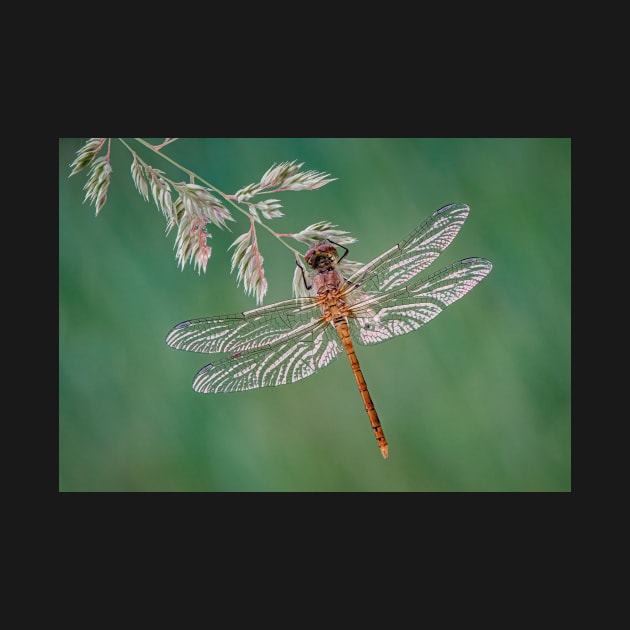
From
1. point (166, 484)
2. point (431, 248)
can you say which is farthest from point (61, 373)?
point (431, 248)

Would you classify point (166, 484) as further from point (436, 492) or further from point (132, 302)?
point (436, 492)

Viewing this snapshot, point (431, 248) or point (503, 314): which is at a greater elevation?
point (431, 248)

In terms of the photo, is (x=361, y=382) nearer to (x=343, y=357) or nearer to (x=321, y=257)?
(x=343, y=357)

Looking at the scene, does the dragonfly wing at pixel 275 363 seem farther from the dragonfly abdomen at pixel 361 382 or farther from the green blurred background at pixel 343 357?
the green blurred background at pixel 343 357

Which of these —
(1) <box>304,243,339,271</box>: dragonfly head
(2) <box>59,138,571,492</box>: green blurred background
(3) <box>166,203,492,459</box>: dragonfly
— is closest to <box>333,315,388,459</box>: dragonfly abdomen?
(3) <box>166,203,492,459</box>: dragonfly

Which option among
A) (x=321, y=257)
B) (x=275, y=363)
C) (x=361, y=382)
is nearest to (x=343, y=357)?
(x=361, y=382)

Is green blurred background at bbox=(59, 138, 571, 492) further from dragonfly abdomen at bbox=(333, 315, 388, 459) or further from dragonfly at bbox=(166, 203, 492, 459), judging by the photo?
dragonfly at bbox=(166, 203, 492, 459)

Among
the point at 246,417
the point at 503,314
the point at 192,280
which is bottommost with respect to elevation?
the point at 246,417
